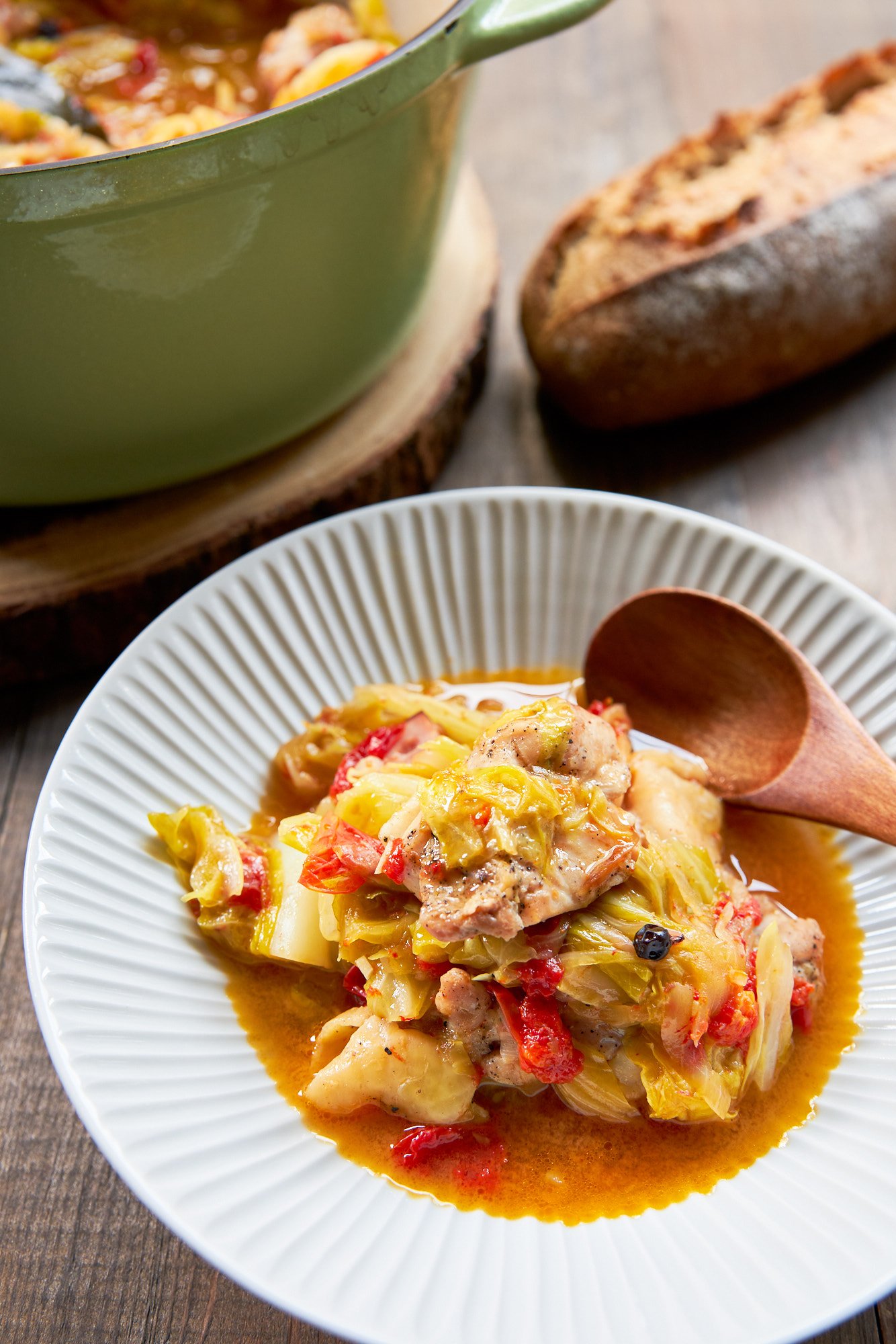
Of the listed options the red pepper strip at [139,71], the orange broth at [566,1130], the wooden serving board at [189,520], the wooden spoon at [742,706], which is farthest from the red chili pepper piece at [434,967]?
the red pepper strip at [139,71]

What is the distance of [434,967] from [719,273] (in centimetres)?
231

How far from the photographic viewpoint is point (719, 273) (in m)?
3.41

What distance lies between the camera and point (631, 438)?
12.4ft

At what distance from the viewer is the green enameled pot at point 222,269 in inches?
92.7

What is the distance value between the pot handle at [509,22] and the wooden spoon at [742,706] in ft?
4.36

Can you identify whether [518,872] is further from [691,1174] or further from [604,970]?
[691,1174]

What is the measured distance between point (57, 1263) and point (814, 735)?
1.88 meters

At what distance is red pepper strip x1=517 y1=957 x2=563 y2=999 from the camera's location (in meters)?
2.08

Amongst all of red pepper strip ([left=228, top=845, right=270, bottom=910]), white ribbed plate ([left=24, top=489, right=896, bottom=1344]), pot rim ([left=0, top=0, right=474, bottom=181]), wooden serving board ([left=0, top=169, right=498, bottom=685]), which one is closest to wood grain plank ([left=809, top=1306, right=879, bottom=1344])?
white ribbed plate ([left=24, top=489, right=896, bottom=1344])

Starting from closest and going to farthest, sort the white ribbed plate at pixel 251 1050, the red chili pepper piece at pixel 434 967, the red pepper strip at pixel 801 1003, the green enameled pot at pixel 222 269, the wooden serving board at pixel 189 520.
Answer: the white ribbed plate at pixel 251 1050
the red chili pepper piece at pixel 434 967
the red pepper strip at pixel 801 1003
the green enameled pot at pixel 222 269
the wooden serving board at pixel 189 520

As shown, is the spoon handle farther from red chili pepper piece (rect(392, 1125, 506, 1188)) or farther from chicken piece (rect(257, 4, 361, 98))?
chicken piece (rect(257, 4, 361, 98))

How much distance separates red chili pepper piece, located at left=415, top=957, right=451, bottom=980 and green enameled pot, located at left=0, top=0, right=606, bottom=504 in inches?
60.5

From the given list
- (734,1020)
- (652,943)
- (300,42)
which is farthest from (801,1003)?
(300,42)

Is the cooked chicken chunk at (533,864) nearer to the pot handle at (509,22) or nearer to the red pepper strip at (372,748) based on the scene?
the red pepper strip at (372,748)
